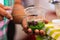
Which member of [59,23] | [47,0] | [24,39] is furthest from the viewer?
[47,0]

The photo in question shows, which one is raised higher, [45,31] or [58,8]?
[58,8]

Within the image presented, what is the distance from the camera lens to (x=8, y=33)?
2.63 ft

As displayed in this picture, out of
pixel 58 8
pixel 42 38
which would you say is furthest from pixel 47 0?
pixel 42 38

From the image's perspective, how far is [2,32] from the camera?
78cm

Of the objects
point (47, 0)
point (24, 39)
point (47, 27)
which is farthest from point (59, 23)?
point (47, 0)

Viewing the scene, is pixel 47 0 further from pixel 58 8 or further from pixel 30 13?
pixel 30 13

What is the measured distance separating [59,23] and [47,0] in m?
0.61

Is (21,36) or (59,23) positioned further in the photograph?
(21,36)

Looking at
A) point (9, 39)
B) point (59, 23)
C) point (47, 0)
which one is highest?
point (47, 0)

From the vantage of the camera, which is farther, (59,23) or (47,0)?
(47,0)

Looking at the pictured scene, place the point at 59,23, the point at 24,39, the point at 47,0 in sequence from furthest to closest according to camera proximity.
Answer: the point at 47,0 < the point at 24,39 < the point at 59,23

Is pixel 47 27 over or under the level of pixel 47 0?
under

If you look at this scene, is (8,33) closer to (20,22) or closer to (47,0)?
(20,22)

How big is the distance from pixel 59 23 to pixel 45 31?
0.28 ft
